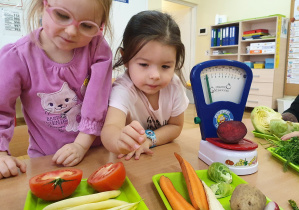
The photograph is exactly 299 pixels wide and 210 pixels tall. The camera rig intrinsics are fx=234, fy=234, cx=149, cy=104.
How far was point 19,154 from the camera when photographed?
43.5 inches

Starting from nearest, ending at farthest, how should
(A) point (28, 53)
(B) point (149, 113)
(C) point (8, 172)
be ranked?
1. (C) point (8, 172)
2. (A) point (28, 53)
3. (B) point (149, 113)

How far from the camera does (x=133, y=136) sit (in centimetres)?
56

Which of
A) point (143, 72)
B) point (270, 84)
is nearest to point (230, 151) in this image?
point (143, 72)

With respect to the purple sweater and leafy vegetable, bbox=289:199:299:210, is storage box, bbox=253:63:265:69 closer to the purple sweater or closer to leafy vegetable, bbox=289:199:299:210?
the purple sweater

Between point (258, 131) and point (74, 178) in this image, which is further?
point (258, 131)

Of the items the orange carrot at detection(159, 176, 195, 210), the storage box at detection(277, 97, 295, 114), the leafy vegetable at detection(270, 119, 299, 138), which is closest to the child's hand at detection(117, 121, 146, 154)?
the orange carrot at detection(159, 176, 195, 210)

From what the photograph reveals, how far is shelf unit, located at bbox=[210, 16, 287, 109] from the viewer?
4.42 meters

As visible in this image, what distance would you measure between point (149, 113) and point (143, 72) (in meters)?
0.24

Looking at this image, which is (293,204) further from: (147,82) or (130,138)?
(147,82)

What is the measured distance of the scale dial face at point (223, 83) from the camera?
82cm

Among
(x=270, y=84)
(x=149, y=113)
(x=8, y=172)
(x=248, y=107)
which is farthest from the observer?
(x=248, y=107)

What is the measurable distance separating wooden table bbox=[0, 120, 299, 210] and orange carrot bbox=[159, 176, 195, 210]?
→ 3cm

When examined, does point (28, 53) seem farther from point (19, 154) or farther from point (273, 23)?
point (273, 23)

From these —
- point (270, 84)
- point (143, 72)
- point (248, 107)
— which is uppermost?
point (143, 72)
